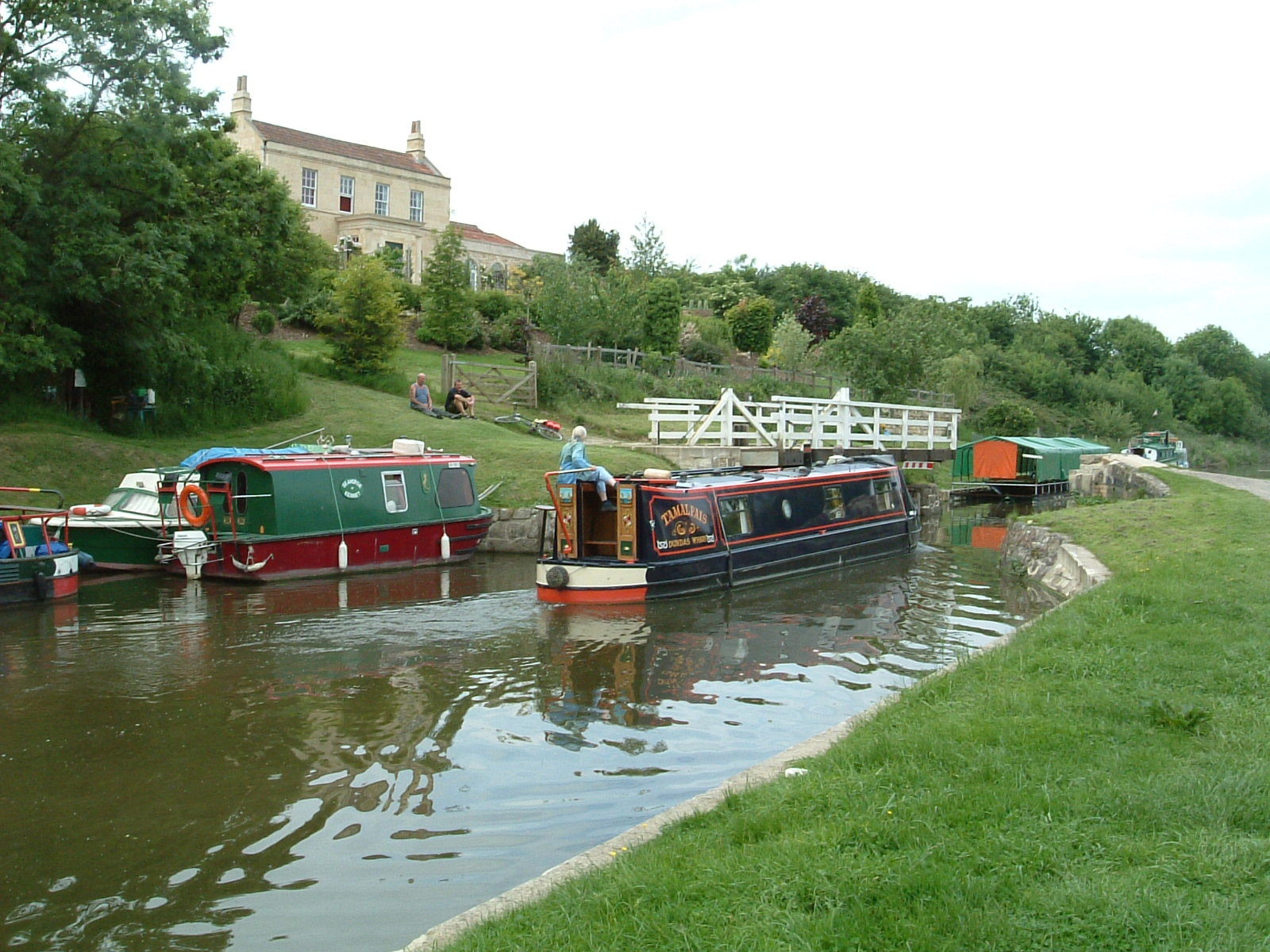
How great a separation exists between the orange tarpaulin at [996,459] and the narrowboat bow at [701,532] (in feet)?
57.1

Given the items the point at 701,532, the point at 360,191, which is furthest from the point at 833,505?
the point at 360,191

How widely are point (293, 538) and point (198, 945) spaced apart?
11192 mm

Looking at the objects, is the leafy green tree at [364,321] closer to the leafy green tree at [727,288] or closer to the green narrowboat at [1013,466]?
the green narrowboat at [1013,466]

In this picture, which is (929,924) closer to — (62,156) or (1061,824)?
(1061,824)

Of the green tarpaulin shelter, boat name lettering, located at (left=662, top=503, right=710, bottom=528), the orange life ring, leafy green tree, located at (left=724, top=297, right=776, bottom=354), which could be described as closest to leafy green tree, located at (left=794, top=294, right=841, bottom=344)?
leafy green tree, located at (left=724, top=297, right=776, bottom=354)

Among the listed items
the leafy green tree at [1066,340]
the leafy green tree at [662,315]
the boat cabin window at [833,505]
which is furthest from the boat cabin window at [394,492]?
the leafy green tree at [1066,340]

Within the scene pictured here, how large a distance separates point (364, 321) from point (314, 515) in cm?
1295

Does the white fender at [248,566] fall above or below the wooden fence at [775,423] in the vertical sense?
below

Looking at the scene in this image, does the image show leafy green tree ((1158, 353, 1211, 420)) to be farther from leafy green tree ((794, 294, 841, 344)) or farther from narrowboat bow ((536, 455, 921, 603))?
narrowboat bow ((536, 455, 921, 603))

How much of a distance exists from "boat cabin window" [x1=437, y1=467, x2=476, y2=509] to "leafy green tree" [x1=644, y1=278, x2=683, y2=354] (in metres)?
22.8

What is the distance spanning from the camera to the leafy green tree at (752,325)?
50.0m

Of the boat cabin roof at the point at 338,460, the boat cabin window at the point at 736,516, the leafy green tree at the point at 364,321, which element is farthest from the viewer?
the leafy green tree at the point at 364,321

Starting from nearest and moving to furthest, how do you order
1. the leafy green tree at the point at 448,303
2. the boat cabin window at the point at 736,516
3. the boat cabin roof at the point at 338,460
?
1. the boat cabin window at the point at 736,516
2. the boat cabin roof at the point at 338,460
3. the leafy green tree at the point at 448,303

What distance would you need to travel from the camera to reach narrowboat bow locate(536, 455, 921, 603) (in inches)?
539
